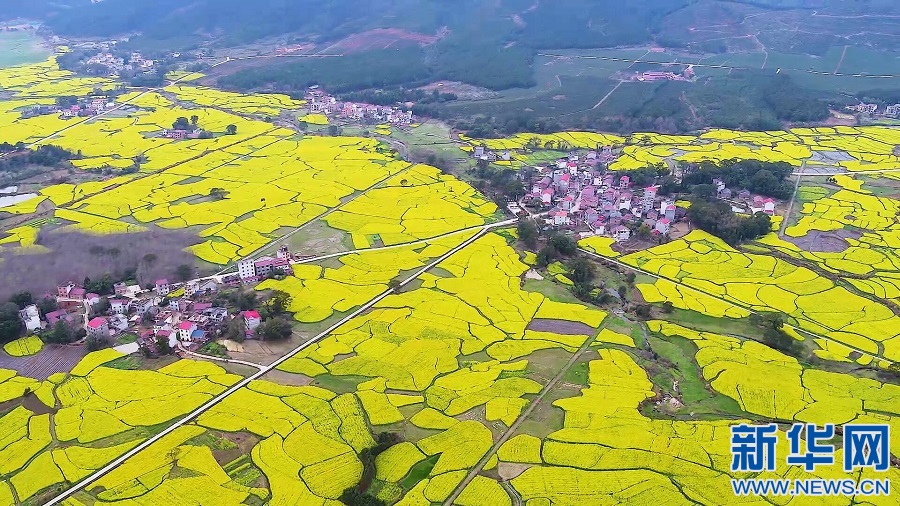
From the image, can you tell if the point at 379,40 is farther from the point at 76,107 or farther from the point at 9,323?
the point at 9,323

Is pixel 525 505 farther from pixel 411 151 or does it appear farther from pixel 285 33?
pixel 285 33

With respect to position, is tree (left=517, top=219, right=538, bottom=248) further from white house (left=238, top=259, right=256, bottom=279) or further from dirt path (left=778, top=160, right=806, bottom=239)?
white house (left=238, top=259, right=256, bottom=279)

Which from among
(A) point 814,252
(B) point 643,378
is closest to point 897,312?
(A) point 814,252

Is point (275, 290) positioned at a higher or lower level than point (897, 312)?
higher

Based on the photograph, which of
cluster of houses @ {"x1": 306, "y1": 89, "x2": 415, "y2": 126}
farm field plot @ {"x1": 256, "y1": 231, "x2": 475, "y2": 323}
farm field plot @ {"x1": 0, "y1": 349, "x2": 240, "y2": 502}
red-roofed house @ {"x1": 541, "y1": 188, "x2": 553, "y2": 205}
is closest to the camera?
farm field plot @ {"x1": 0, "y1": 349, "x2": 240, "y2": 502}

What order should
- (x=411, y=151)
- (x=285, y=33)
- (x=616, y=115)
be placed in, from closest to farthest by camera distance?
(x=411, y=151), (x=616, y=115), (x=285, y=33)

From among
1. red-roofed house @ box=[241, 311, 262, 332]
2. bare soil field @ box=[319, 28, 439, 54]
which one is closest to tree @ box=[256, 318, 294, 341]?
red-roofed house @ box=[241, 311, 262, 332]

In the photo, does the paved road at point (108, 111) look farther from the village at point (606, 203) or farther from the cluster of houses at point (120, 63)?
the village at point (606, 203)
